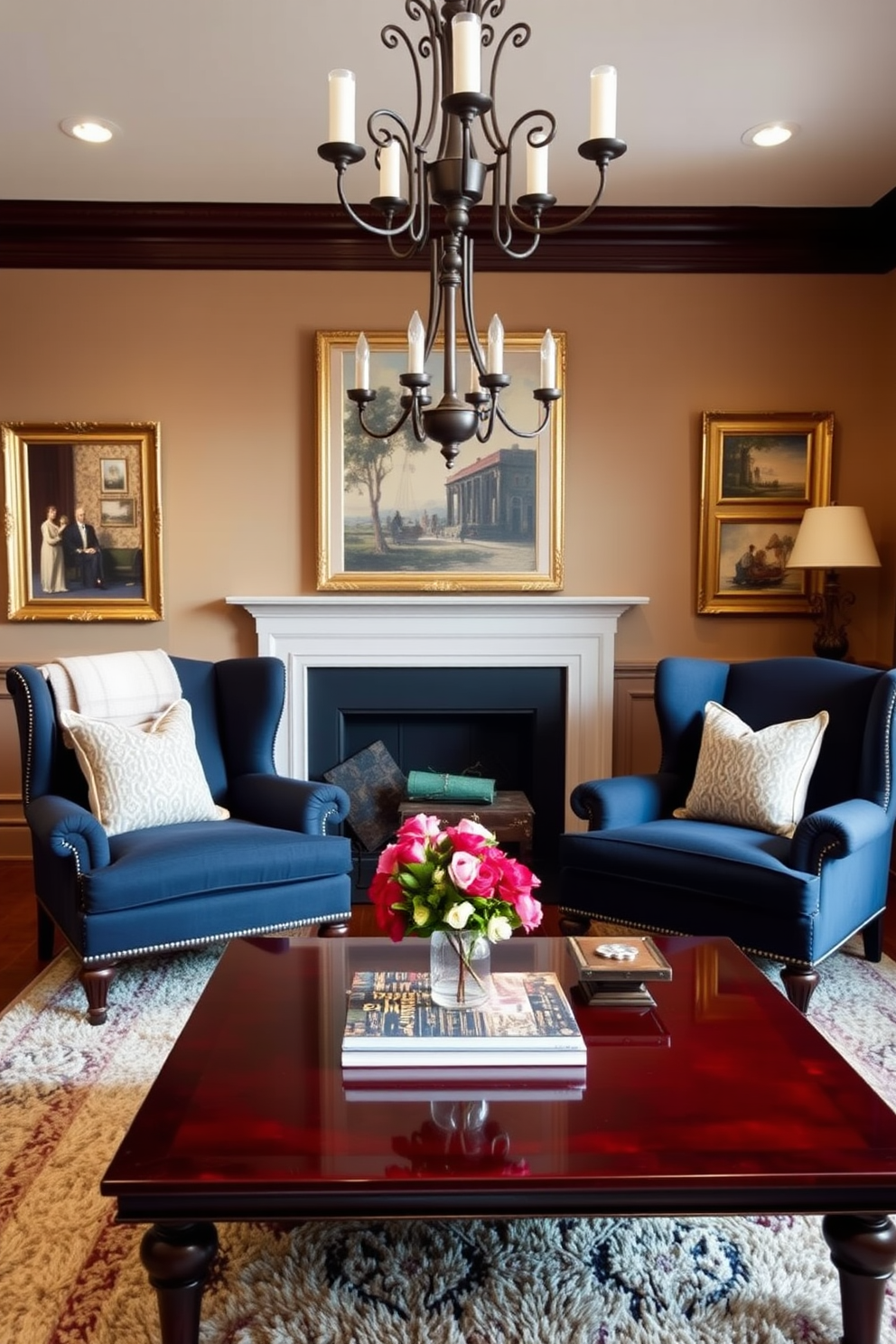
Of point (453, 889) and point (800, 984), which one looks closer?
point (453, 889)

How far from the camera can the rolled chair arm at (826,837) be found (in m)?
2.70

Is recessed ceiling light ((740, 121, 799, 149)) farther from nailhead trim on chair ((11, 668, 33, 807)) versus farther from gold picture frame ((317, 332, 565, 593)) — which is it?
nailhead trim on chair ((11, 668, 33, 807))

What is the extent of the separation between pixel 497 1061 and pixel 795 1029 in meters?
0.61

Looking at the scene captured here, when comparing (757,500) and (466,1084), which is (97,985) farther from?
(757,500)

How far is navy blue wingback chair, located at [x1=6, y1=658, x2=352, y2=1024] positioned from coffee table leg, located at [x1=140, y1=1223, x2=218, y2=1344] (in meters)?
1.42

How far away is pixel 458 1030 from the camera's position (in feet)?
5.74

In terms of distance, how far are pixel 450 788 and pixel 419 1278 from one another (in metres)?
2.36

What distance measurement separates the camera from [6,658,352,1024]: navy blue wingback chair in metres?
2.73

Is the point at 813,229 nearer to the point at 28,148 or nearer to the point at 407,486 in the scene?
the point at 407,486

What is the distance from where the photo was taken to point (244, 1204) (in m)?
1.37

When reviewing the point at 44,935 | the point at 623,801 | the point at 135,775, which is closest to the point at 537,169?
the point at 623,801

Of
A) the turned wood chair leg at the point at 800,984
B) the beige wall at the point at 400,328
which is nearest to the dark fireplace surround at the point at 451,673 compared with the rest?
the beige wall at the point at 400,328

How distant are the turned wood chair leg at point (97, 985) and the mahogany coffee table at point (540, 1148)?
1.04 metres

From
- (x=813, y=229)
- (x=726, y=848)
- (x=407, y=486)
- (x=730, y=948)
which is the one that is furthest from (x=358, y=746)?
(x=813, y=229)
